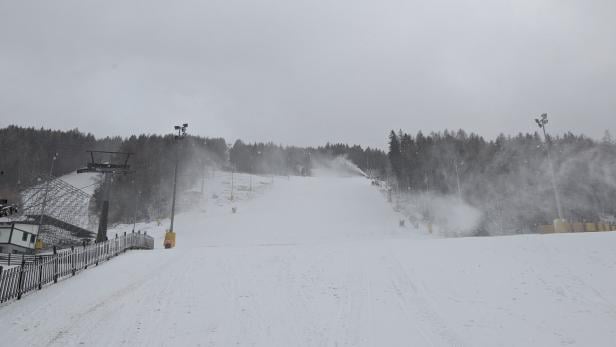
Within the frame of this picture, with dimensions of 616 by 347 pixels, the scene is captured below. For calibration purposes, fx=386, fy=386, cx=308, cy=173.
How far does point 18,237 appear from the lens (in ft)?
137

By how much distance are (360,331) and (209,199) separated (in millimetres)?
68861

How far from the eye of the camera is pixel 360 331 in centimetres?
869

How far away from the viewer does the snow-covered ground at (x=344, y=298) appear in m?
8.34

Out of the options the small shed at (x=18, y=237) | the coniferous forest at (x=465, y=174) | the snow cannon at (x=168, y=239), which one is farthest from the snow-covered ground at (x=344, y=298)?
the small shed at (x=18, y=237)

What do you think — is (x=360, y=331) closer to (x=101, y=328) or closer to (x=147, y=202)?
(x=101, y=328)

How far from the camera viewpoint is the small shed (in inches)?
1587

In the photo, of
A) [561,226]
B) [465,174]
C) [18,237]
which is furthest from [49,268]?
[465,174]

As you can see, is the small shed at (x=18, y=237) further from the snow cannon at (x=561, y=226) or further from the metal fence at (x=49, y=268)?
the snow cannon at (x=561, y=226)

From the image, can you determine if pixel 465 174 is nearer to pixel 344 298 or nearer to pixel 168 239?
pixel 168 239

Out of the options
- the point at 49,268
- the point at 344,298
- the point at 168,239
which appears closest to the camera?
the point at 344,298

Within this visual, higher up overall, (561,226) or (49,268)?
(561,226)

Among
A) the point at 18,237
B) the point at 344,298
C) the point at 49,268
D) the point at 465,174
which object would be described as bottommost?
the point at 344,298

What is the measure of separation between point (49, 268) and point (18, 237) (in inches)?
1410

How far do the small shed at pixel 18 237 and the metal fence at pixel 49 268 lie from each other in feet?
92.9
